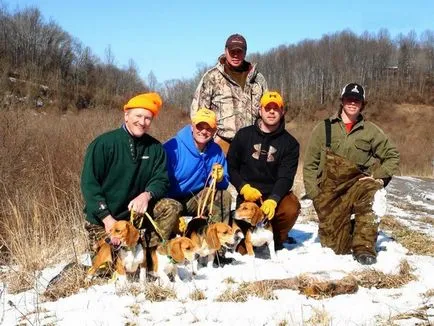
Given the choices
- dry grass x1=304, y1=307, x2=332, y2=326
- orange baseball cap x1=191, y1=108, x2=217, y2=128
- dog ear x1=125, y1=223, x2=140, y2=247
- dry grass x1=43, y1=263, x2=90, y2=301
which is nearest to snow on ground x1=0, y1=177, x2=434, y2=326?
dry grass x1=304, y1=307, x2=332, y2=326

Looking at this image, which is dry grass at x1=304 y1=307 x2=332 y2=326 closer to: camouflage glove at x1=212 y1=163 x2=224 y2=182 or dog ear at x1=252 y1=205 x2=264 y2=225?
dog ear at x1=252 y1=205 x2=264 y2=225

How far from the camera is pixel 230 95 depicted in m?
6.26

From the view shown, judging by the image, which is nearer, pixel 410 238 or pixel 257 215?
pixel 257 215

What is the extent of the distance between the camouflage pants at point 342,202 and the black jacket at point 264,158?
435mm

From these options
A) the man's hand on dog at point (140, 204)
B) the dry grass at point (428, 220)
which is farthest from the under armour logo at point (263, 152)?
A: the dry grass at point (428, 220)

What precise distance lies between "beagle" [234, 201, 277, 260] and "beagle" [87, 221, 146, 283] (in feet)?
4.36

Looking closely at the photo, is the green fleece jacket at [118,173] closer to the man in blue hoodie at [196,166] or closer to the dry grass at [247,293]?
the man in blue hoodie at [196,166]

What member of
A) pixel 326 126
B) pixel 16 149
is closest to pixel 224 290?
pixel 326 126

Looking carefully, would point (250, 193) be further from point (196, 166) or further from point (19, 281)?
point (19, 281)

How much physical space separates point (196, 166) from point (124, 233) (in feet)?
4.66

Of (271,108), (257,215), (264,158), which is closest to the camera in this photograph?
(257,215)

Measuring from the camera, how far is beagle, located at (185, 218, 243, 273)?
450 centimetres

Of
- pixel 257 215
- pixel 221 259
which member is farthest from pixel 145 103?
pixel 221 259

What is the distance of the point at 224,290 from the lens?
3949 mm
